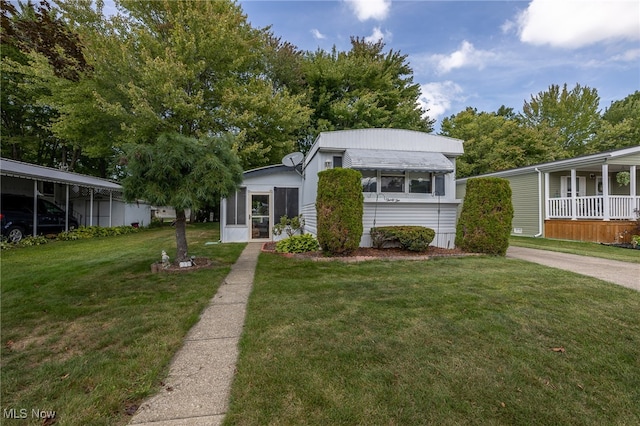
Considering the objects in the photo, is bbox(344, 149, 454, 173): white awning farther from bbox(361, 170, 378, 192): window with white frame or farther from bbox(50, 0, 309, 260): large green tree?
bbox(50, 0, 309, 260): large green tree

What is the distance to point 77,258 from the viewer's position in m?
7.71

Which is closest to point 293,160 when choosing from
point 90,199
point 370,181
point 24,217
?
point 370,181

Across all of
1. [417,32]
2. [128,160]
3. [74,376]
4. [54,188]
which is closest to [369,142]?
[417,32]

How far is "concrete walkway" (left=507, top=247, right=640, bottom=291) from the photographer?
5256 mm

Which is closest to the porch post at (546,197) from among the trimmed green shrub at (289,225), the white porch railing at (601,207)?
the white porch railing at (601,207)

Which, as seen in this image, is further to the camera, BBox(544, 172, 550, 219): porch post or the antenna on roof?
BBox(544, 172, 550, 219): porch post

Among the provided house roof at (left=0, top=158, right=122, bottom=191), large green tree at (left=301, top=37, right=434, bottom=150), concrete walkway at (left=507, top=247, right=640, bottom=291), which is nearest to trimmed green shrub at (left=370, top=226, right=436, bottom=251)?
concrete walkway at (left=507, top=247, right=640, bottom=291)

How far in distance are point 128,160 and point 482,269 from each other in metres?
7.48

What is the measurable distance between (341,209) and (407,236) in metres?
1.95

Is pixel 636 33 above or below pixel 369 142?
above

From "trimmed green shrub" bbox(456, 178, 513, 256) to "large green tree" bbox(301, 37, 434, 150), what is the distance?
11.6 meters

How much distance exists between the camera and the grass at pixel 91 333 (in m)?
2.09

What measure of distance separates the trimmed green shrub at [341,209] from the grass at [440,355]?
2467 mm

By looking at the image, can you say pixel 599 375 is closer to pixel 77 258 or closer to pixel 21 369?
pixel 21 369
